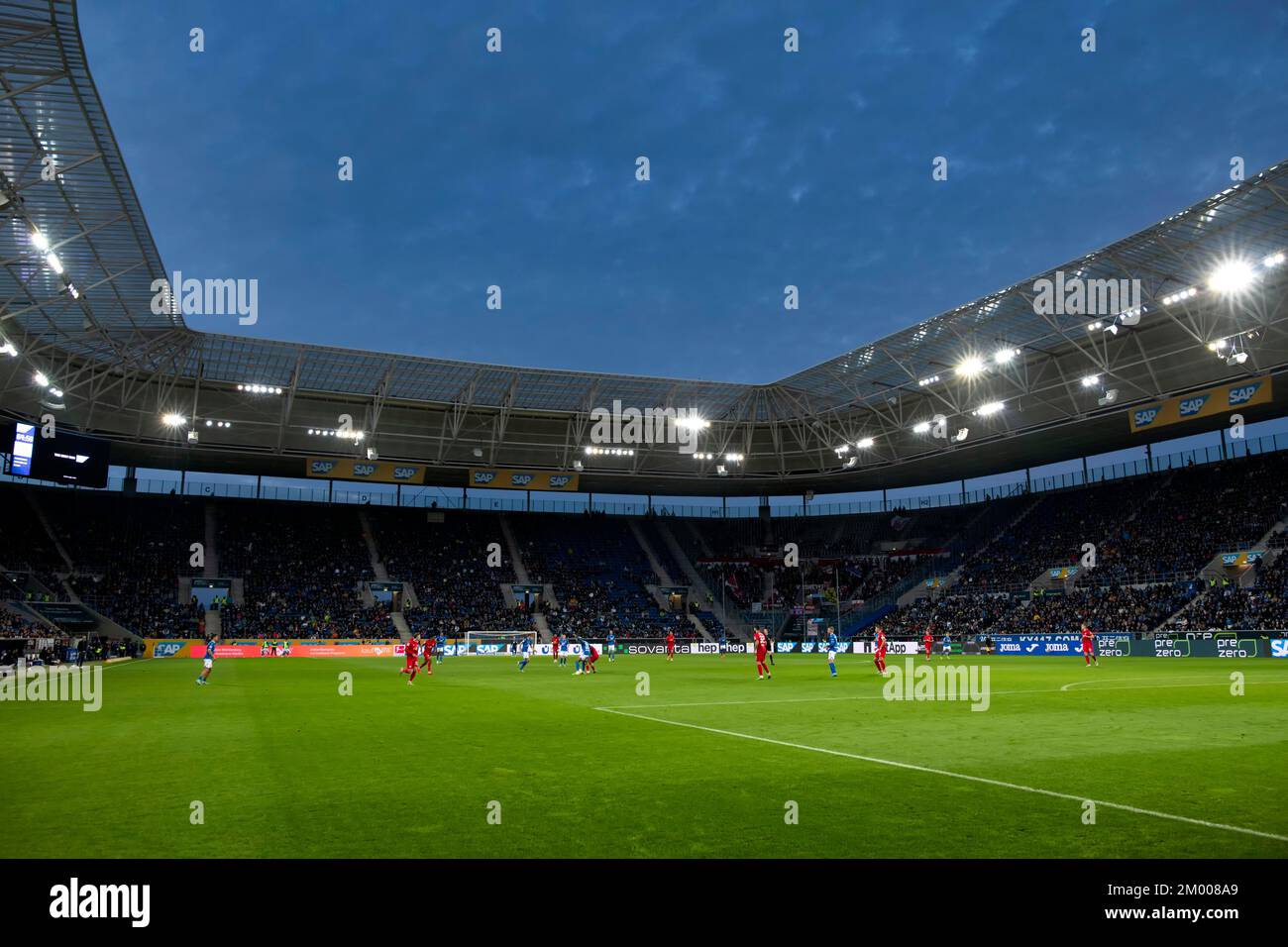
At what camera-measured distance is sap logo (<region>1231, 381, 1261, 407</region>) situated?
4081 centimetres

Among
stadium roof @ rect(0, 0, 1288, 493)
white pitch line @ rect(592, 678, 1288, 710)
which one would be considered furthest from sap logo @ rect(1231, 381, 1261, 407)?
white pitch line @ rect(592, 678, 1288, 710)

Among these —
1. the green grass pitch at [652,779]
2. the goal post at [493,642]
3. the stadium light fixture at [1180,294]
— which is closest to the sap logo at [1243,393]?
the stadium light fixture at [1180,294]

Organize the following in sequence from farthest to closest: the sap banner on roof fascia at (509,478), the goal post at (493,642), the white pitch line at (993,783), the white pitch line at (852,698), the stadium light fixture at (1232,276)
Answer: the sap banner on roof fascia at (509,478) → the goal post at (493,642) → the stadium light fixture at (1232,276) → the white pitch line at (852,698) → the white pitch line at (993,783)

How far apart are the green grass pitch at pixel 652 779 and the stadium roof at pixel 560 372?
65.9 feet

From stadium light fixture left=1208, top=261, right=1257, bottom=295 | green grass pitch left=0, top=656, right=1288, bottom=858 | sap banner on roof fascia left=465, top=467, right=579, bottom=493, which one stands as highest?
stadium light fixture left=1208, top=261, right=1257, bottom=295

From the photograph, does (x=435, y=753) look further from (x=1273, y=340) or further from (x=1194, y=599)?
(x=1194, y=599)

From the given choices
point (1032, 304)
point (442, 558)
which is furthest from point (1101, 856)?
point (442, 558)

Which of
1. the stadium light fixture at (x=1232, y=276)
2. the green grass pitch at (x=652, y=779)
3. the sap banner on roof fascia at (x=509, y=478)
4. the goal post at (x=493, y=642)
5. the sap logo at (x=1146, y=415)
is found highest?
the stadium light fixture at (x=1232, y=276)

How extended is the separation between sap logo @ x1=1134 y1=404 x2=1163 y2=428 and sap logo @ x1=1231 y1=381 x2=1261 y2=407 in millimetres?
4296

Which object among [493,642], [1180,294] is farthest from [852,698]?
[493,642]

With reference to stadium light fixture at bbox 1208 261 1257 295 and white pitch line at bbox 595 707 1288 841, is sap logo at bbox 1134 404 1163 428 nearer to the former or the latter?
stadium light fixture at bbox 1208 261 1257 295

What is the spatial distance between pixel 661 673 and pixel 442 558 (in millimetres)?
41709

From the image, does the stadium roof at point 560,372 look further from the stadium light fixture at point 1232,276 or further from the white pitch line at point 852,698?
the white pitch line at point 852,698

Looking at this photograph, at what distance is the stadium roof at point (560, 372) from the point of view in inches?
1185
